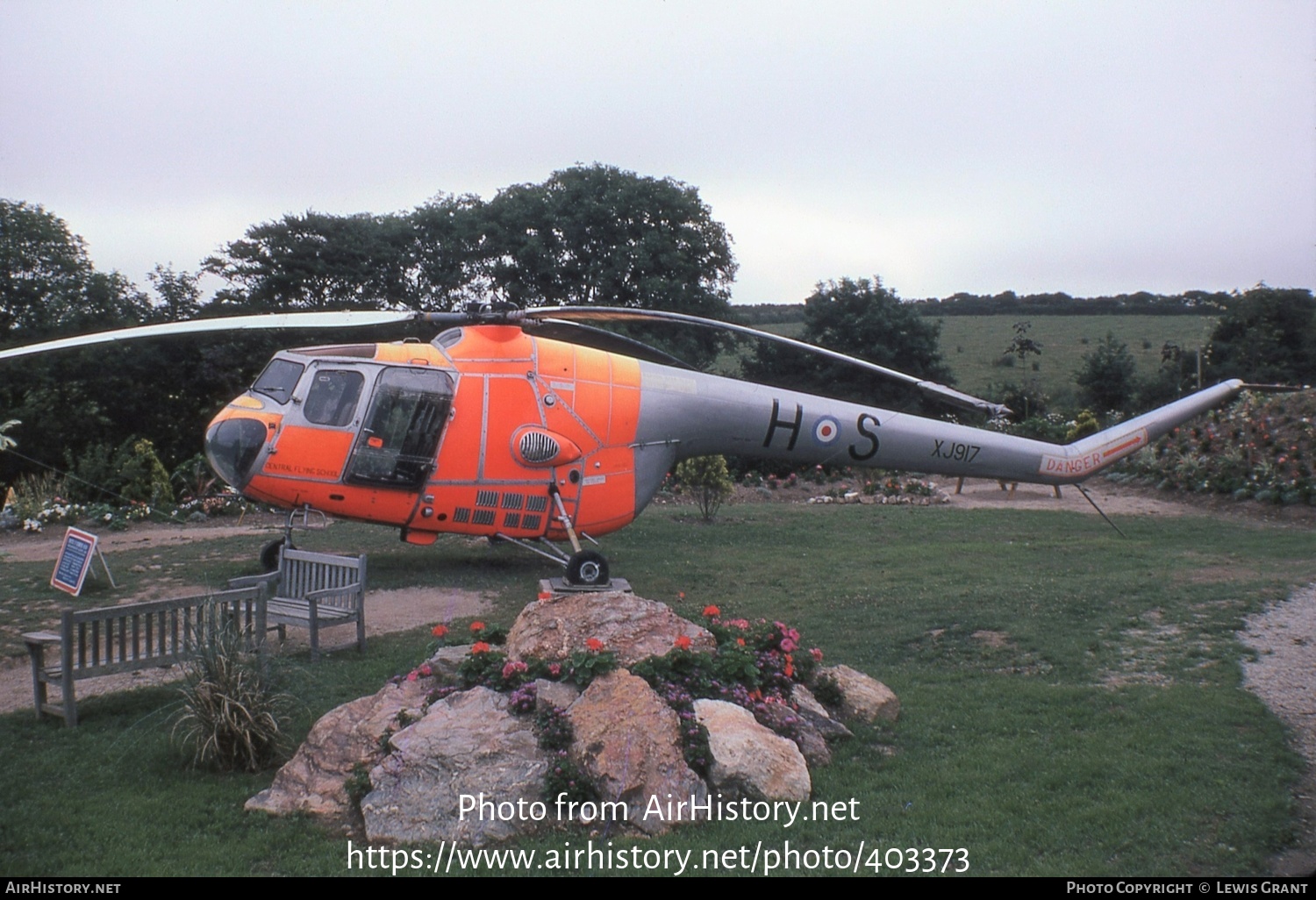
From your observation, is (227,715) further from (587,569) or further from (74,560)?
(74,560)

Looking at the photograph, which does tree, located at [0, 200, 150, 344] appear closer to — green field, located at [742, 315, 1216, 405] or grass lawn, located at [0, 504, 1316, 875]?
grass lawn, located at [0, 504, 1316, 875]

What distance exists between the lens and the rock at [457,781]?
16.7ft

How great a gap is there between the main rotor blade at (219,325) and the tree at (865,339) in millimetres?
20974

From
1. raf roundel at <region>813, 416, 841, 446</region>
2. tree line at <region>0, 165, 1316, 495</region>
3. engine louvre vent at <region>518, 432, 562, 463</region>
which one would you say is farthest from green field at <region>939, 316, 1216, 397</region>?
engine louvre vent at <region>518, 432, 562, 463</region>

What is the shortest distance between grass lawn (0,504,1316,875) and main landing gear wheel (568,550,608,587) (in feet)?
2.65

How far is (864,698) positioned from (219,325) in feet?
21.6

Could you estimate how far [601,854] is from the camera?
486 cm

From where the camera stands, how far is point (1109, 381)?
3391cm

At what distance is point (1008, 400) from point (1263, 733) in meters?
26.6

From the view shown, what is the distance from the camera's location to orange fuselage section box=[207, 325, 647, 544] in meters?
10.7

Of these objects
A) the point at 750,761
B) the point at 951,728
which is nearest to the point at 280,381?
the point at 750,761

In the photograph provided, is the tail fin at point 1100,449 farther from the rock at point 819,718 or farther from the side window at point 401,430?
the side window at point 401,430

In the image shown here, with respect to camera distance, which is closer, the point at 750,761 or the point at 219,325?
the point at 750,761

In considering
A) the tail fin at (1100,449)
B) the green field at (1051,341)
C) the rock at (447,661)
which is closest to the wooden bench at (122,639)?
the rock at (447,661)
